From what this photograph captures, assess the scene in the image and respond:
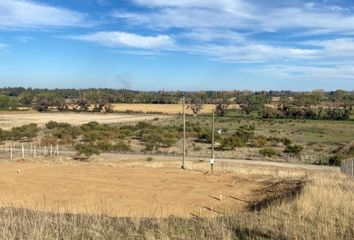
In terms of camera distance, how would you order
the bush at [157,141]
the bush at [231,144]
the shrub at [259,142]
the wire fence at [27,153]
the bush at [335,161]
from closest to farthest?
the bush at [335,161] < the wire fence at [27,153] < the bush at [231,144] < the bush at [157,141] < the shrub at [259,142]

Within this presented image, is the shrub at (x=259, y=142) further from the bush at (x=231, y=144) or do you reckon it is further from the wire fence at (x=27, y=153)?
the wire fence at (x=27, y=153)

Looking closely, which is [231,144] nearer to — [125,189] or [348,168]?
[348,168]

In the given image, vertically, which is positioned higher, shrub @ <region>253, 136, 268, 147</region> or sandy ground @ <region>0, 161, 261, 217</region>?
sandy ground @ <region>0, 161, 261, 217</region>

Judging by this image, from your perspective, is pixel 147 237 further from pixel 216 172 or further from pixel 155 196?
pixel 216 172

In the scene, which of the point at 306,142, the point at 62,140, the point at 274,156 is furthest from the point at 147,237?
the point at 306,142

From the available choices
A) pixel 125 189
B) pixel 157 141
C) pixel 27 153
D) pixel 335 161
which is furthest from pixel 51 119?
pixel 125 189

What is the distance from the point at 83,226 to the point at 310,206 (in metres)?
5.63

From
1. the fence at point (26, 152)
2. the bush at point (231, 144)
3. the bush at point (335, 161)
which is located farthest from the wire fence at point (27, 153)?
the bush at point (335, 161)

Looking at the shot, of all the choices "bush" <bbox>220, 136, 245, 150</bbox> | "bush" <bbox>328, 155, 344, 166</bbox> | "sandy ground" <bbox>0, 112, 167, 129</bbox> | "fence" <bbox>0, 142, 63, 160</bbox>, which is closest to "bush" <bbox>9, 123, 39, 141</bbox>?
"fence" <bbox>0, 142, 63, 160</bbox>

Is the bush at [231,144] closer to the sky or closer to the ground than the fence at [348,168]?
closer to the ground

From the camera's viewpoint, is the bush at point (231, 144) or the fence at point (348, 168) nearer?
the fence at point (348, 168)

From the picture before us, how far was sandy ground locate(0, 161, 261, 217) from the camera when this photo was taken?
69.2 feet

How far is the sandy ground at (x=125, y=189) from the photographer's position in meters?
21.1

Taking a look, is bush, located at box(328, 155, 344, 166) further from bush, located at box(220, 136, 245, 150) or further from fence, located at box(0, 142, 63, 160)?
fence, located at box(0, 142, 63, 160)
